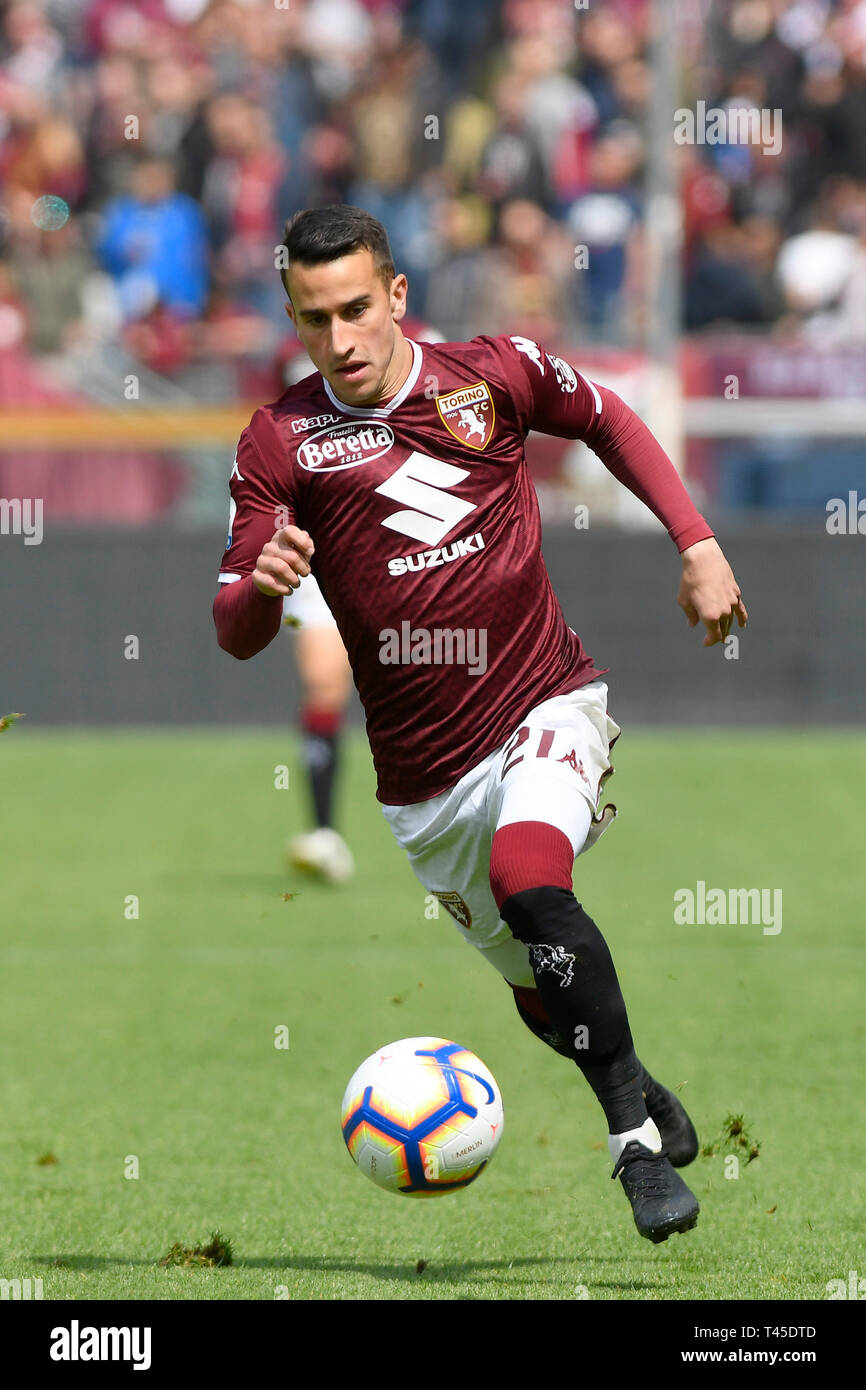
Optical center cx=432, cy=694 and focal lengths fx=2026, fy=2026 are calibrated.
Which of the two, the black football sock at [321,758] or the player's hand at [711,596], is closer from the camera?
the player's hand at [711,596]

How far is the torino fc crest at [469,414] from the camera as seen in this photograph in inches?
174

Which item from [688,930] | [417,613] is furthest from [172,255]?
[417,613]

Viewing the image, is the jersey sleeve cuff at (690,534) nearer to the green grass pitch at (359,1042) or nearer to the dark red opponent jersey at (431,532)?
the dark red opponent jersey at (431,532)

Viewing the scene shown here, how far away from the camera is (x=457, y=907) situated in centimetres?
459

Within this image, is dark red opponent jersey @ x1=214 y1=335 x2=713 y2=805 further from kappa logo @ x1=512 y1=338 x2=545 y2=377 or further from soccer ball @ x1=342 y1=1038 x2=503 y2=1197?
soccer ball @ x1=342 y1=1038 x2=503 y2=1197

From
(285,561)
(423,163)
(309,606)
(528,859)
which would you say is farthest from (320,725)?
(423,163)

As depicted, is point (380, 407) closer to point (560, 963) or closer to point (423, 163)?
point (560, 963)

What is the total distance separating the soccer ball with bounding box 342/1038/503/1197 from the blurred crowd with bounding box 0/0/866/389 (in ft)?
30.3

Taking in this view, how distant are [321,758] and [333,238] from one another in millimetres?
5283

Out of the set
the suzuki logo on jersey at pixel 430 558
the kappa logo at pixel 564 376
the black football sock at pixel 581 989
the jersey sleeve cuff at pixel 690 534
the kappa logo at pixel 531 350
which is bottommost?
the black football sock at pixel 581 989

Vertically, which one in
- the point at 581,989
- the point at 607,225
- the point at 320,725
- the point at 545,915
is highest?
the point at 607,225

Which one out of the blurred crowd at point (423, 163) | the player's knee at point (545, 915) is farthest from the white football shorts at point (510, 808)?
the blurred crowd at point (423, 163)

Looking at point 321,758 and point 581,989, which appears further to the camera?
point 321,758

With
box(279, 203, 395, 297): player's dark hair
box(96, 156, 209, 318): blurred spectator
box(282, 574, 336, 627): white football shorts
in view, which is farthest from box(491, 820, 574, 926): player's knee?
box(96, 156, 209, 318): blurred spectator
